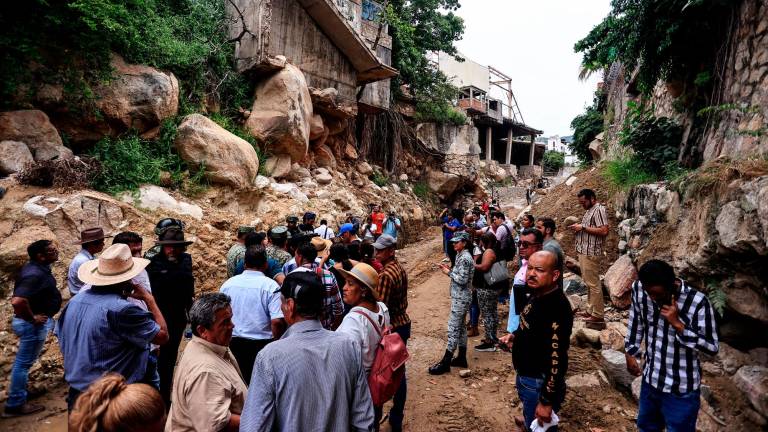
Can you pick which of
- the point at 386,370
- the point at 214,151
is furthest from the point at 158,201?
the point at 386,370

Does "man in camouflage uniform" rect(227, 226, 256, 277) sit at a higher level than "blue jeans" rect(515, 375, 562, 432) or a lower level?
higher

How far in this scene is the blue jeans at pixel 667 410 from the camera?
2547mm

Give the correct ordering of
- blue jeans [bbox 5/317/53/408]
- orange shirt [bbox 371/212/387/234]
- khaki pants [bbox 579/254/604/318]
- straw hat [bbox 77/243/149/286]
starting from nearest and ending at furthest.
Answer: straw hat [bbox 77/243/149/286]
blue jeans [bbox 5/317/53/408]
khaki pants [bbox 579/254/604/318]
orange shirt [bbox 371/212/387/234]

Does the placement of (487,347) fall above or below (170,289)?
below

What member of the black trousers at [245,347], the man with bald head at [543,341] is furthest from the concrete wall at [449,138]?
the man with bald head at [543,341]

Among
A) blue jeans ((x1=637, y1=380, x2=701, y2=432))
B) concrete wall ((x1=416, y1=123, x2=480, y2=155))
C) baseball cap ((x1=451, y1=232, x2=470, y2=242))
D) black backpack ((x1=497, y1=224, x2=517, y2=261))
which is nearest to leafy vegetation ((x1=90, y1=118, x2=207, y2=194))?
baseball cap ((x1=451, y1=232, x2=470, y2=242))

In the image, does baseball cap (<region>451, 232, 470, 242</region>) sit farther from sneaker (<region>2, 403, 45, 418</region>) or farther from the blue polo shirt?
sneaker (<region>2, 403, 45, 418</region>)

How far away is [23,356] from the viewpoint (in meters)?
A: 3.81

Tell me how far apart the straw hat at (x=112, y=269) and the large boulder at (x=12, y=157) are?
4.48 meters

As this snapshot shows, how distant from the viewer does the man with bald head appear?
2566 millimetres

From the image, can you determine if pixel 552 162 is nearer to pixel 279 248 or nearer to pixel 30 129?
pixel 279 248

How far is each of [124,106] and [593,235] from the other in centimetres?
835

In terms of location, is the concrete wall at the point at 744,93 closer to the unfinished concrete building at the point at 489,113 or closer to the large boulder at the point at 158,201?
the large boulder at the point at 158,201

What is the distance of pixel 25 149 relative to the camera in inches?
225
